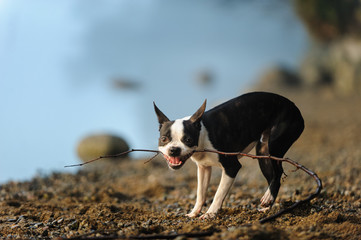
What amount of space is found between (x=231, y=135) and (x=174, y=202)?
81.4 inches

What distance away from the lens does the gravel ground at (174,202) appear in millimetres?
3555

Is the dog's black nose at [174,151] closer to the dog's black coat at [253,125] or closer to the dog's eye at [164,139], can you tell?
the dog's eye at [164,139]

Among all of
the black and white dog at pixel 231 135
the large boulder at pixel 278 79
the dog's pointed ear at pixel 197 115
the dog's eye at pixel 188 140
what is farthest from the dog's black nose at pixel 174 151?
the large boulder at pixel 278 79

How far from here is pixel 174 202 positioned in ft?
19.4

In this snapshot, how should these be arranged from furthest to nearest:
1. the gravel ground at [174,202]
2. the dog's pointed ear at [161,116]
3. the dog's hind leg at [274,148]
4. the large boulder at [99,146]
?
the large boulder at [99,146] → the dog's hind leg at [274,148] → the dog's pointed ear at [161,116] → the gravel ground at [174,202]

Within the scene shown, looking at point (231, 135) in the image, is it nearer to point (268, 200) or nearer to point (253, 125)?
point (253, 125)

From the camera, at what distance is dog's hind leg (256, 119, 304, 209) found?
14.2 feet

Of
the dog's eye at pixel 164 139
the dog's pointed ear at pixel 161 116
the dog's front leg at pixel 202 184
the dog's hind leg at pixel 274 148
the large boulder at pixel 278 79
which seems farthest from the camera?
the large boulder at pixel 278 79

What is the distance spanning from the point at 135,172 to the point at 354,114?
823cm

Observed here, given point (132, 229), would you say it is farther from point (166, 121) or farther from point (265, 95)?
point (265, 95)

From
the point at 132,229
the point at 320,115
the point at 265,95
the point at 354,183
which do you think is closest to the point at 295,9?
the point at 320,115

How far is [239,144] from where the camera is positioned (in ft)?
14.0

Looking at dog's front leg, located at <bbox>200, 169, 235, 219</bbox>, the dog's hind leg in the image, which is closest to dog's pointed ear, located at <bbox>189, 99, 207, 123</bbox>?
dog's front leg, located at <bbox>200, 169, 235, 219</bbox>

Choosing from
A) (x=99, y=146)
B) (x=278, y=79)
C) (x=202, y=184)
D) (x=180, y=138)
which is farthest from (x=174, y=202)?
(x=278, y=79)
